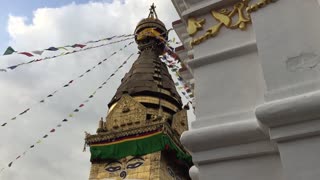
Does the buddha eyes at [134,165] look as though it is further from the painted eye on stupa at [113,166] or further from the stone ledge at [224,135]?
the stone ledge at [224,135]

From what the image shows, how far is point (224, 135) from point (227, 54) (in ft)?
3.29

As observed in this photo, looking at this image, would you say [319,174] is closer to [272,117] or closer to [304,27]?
[272,117]

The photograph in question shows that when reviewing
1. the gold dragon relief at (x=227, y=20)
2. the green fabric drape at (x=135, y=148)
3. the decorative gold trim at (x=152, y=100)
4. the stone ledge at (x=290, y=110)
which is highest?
the decorative gold trim at (x=152, y=100)

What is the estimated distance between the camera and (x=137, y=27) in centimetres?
2256

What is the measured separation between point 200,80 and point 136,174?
35.0 feet

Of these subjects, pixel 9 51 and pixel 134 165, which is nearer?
pixel 9 51

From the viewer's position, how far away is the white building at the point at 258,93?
2.93m

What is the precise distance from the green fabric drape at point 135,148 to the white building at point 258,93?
10.7m

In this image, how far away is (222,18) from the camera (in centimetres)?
430

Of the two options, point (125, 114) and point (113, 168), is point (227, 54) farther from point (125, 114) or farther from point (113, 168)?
point (125, 114)

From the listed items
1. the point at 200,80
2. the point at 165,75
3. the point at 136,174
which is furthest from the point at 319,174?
the point at 165,75

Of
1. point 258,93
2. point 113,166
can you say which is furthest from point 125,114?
point 258,93

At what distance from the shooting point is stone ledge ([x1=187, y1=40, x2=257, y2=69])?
12.9 ft

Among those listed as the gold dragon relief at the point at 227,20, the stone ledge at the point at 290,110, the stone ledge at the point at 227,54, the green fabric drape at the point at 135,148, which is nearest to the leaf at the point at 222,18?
the gold dragon relief at the point at 227,20
